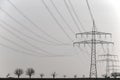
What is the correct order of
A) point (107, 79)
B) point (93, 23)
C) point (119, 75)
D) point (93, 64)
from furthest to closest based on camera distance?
point (119, 75)
point (107, 79)
point (93, 64)
point (93, 23)

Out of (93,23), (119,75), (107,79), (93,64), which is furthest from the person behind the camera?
(119,75)

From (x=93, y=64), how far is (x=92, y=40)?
5188 millimetres

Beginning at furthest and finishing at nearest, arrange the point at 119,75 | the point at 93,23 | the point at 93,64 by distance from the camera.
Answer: the point at 119,75, the point at 93,64, the point at 93,23

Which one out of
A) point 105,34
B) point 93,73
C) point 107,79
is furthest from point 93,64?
point 107,79

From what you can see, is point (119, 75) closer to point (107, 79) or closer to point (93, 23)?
point (107, 79)

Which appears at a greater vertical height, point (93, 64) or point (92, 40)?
point (92, 40)

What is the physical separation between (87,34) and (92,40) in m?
1.94

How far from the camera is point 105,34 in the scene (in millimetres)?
57688

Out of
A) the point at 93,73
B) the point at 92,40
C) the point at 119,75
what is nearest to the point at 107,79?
the point at 93,73

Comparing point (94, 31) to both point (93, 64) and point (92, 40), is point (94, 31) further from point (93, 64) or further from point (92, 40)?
point (93, 64)

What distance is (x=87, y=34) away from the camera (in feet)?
188

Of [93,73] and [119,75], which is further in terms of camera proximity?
[119,75]

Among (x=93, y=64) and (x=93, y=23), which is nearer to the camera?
(x=93, y=23)

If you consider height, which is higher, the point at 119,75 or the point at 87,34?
the point at 87,34
